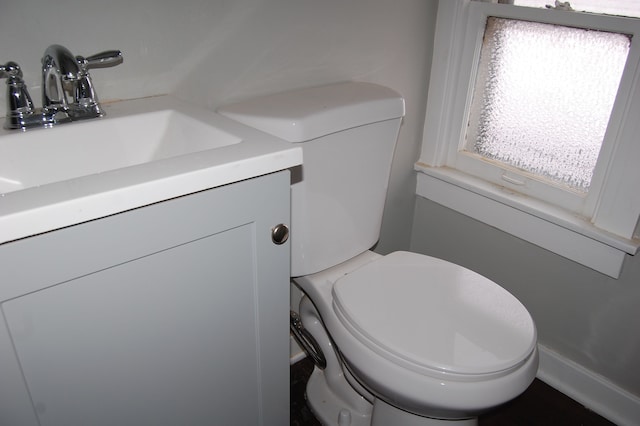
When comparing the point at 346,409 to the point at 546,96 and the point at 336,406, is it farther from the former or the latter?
the point at 546,96

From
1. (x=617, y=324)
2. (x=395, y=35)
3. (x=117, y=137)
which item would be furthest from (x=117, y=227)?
(x=617, y=324)

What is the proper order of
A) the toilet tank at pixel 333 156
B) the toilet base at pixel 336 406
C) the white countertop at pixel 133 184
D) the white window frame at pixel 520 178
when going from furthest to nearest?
the toilet base at pixel 336 406 < the white window frame at pixel 520 178 < the toilet tank at pixel 333 156 < the white countertop at pixel 133 184

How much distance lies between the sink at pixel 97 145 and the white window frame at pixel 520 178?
835mm

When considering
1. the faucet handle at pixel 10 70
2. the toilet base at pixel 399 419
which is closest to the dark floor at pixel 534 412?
the toilet base at pixel 399 419

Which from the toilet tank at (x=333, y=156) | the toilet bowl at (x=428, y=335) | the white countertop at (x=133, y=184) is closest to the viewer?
the white countertop at (x=133, y=184)

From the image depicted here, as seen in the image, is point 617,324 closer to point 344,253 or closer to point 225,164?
point 344,253

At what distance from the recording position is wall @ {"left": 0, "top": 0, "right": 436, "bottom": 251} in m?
0.87

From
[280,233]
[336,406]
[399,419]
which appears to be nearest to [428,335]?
[399,419]

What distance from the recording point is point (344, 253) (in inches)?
48.0

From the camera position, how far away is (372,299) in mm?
1042

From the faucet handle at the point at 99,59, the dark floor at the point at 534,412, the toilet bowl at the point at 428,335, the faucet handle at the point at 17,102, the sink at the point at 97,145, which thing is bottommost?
the dark floor at the point at 534,412

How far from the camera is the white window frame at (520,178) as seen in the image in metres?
1.15

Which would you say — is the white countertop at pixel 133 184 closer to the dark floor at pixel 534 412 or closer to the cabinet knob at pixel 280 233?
the cabinet knob at pixel 280 233

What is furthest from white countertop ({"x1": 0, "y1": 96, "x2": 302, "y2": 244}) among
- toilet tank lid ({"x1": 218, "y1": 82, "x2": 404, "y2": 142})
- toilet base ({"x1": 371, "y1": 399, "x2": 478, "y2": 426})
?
toilet base ({"x1": 371, "y1": 399, "x2": 478, "y2": 426})
